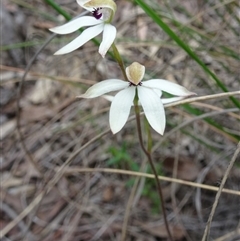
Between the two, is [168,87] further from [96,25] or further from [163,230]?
[163,230]

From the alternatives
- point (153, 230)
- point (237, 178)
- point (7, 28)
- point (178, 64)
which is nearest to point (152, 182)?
point (153, 230)

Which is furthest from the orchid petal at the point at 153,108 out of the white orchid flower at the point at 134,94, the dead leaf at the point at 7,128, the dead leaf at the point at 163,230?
the dead leaf at the point at 7,128

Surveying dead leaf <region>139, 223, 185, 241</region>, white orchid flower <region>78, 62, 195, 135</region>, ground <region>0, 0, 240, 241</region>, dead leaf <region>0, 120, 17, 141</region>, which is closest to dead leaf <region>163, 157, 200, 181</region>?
ground <region>0, 0, 240, 241</region>

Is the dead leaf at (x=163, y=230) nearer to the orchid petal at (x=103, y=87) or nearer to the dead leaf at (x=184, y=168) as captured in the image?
the dead leaf at (x=184, y=168)

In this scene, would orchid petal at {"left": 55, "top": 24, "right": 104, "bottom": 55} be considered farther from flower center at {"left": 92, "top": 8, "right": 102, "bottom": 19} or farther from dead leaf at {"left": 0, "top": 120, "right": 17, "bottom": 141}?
dead leaf at {"left": 0, "top": 120, "right": 17, "bottom": 141}

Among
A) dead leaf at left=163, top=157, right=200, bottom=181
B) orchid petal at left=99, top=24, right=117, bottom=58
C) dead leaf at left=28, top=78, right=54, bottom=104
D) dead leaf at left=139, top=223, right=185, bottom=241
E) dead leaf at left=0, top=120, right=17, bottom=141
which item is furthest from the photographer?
dead leaf at left=28, top=78, right=54, bottom=104

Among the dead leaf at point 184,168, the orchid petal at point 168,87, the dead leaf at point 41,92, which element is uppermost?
the orchid petal at point 168,87

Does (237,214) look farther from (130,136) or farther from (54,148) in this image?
(54,148)
